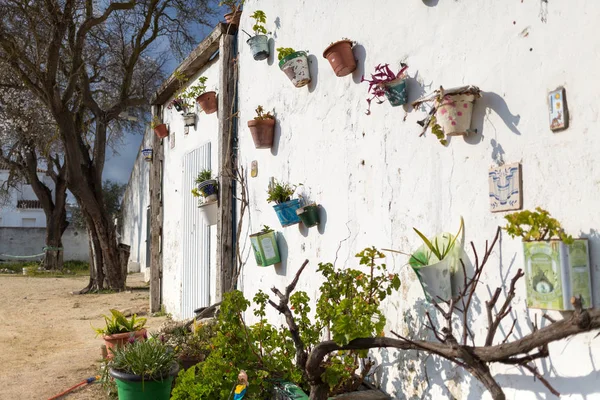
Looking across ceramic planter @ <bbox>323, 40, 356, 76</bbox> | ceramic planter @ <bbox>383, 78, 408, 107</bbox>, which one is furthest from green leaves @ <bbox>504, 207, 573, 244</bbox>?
ceramic planter @ <bbox>323, 40, 356, 76</bbox>

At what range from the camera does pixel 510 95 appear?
2471 millimetres

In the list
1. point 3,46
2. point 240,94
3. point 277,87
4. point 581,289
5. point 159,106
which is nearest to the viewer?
point 581,289

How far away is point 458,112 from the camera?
8.64ft

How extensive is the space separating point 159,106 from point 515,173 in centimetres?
735

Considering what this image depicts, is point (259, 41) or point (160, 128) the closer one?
point (259, 41)

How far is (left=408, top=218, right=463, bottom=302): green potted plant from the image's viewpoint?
107 inches

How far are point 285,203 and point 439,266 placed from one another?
1.78m

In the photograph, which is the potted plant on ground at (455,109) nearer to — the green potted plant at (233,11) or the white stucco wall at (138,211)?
the green potted plant at (233,11)

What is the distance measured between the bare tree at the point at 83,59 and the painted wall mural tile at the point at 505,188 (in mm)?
9968

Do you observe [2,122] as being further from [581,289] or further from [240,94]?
[581,289]

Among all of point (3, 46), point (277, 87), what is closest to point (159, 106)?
point (3, 46)

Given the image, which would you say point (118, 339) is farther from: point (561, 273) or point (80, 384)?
point (561, 273)

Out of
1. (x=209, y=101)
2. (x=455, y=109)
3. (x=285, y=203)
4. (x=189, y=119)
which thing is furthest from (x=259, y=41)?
Result: (x=455, y=109)

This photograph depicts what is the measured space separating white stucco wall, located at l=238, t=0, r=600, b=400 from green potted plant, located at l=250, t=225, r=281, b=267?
0.30ft
